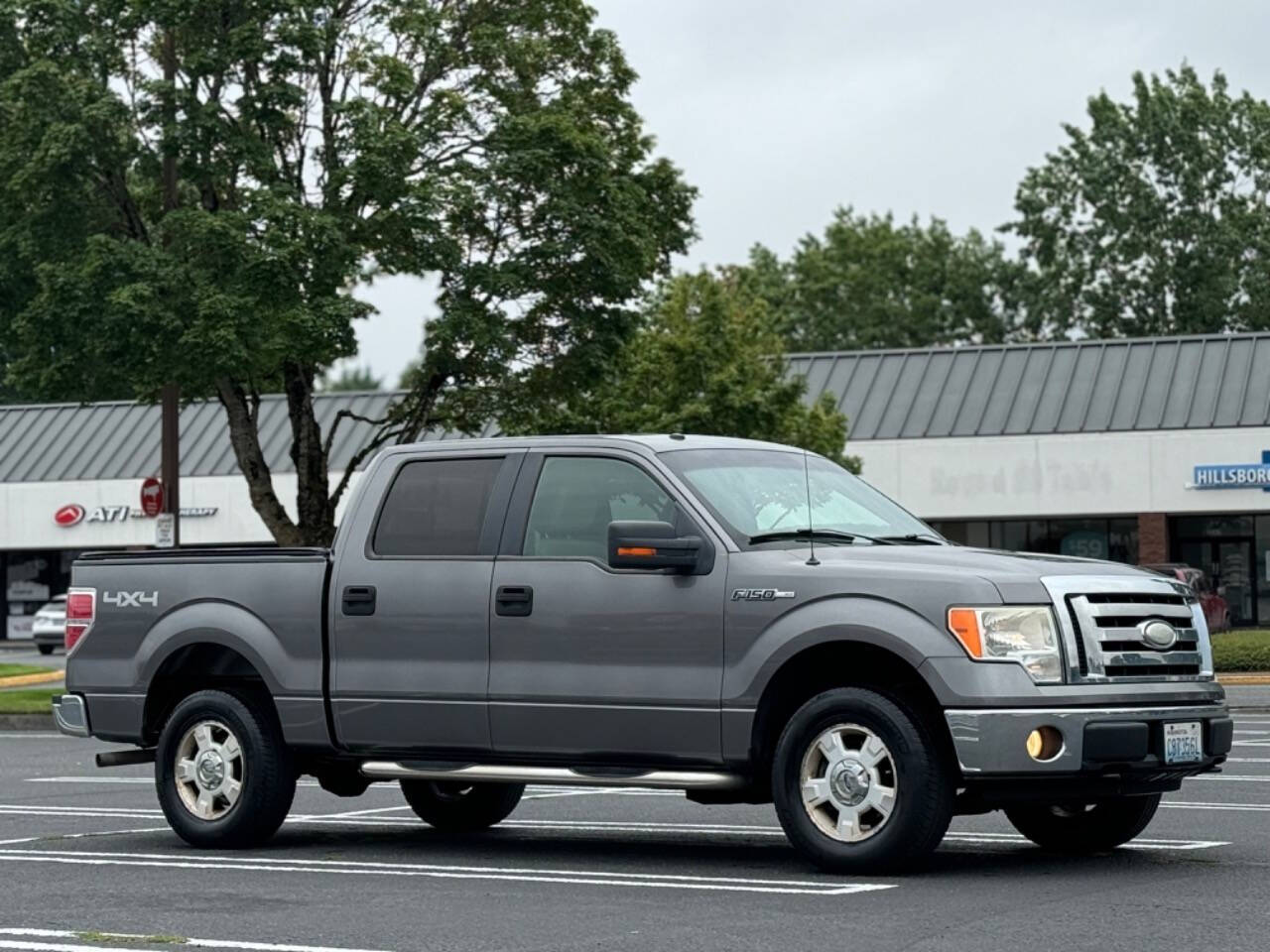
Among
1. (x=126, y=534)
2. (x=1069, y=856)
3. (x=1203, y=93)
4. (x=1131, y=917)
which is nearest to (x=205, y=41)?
(x=1069, y=856)

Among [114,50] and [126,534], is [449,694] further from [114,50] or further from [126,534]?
[126,534]

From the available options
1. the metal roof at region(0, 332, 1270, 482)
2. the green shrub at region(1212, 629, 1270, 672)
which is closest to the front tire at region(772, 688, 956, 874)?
the green shrub at region(1212, 629, 1270, 672)

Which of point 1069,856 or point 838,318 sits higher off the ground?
point 838,318

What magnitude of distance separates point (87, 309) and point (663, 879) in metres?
19.2

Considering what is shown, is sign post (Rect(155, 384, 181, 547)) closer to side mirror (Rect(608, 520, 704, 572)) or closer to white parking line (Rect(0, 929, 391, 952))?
side mirror (Rect(608, 520, 704, 572))

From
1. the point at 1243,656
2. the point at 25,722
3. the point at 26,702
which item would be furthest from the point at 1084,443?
the point at 25,722

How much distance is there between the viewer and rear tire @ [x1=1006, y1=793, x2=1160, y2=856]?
1059cm

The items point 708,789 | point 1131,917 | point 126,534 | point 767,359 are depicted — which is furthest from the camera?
point 126,534

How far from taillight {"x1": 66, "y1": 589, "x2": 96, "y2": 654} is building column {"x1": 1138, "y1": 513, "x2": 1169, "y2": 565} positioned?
3709 cm

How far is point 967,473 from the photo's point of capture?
158 ft

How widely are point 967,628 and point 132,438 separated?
5194 centimetres

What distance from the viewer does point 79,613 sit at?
12266mm

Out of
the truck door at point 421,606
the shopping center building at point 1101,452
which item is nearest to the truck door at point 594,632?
the truck door at point 421,606

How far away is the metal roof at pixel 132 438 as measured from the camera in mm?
55812
